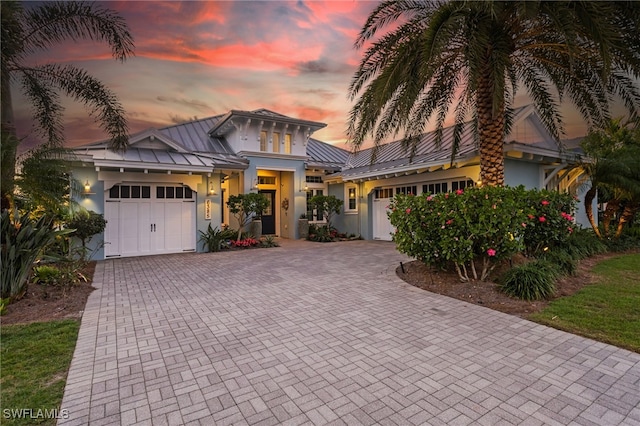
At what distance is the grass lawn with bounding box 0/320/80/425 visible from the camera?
2812 mm

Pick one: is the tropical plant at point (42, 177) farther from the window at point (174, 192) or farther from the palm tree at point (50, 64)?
the window at point (174, 192)

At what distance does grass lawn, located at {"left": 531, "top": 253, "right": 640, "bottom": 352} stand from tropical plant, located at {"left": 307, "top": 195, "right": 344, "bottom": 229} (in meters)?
10.8

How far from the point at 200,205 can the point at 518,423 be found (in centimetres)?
1278

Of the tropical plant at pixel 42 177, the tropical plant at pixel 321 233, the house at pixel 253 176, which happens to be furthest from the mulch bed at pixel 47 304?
the tropical plant at pixel 321 233

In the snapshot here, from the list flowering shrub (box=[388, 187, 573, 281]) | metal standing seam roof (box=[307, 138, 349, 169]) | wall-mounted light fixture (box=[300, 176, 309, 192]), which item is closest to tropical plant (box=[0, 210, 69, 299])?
flowering shrub (box=[388, 187, 573, 281])

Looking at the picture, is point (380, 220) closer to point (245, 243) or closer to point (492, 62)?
point (245, 243)

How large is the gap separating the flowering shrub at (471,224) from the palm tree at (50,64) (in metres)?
8.41

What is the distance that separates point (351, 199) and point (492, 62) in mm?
11255

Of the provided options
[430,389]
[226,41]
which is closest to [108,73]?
[226,41]

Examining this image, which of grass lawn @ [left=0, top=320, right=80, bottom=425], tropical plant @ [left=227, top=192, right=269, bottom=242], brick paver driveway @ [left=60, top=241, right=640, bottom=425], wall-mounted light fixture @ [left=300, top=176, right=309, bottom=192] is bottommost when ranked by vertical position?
grass lawn @ [left=0, top=320, right=80, bottom=425]

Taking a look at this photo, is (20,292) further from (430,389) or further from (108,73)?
(430,389)

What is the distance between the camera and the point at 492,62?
257 inches

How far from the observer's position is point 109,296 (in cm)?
646

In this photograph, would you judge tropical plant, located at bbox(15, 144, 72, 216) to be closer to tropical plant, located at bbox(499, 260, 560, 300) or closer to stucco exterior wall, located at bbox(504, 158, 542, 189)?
tropical plant, located at bbox(499, 260, 560, 300)
